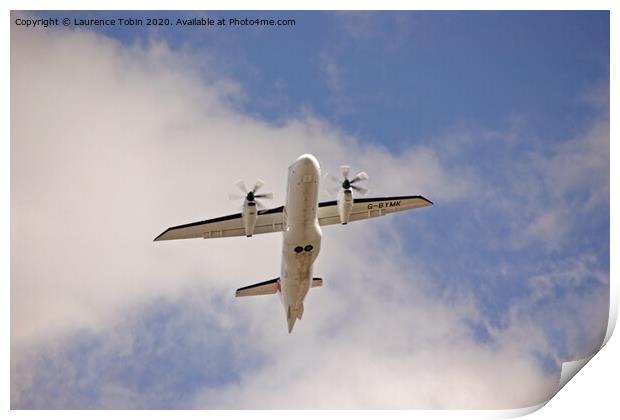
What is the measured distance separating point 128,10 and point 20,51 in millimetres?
2324

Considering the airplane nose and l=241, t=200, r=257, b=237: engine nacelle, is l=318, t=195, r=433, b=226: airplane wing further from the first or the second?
the airplane nose

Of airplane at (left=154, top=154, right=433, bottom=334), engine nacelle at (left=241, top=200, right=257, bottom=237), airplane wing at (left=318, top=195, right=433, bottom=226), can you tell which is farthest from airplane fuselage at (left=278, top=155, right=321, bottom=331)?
airplane wing at (left=318, top=195, right=433, bottom=226)

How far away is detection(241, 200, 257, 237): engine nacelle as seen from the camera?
61.3ft

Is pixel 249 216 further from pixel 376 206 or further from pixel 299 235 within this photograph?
pixel 376 206

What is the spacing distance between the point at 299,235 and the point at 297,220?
19.2 inches

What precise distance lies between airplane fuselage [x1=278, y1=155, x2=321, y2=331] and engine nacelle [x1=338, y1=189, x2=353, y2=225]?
3.05 ft

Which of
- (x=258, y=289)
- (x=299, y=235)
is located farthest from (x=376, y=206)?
(x=258, y=289)

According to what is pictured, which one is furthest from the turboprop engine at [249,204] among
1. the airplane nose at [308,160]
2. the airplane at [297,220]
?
the airplane nose at [308,160]

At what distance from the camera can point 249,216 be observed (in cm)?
1872

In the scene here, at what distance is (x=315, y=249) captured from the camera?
61.0ft

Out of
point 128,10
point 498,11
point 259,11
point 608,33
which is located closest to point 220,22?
point 259,11
